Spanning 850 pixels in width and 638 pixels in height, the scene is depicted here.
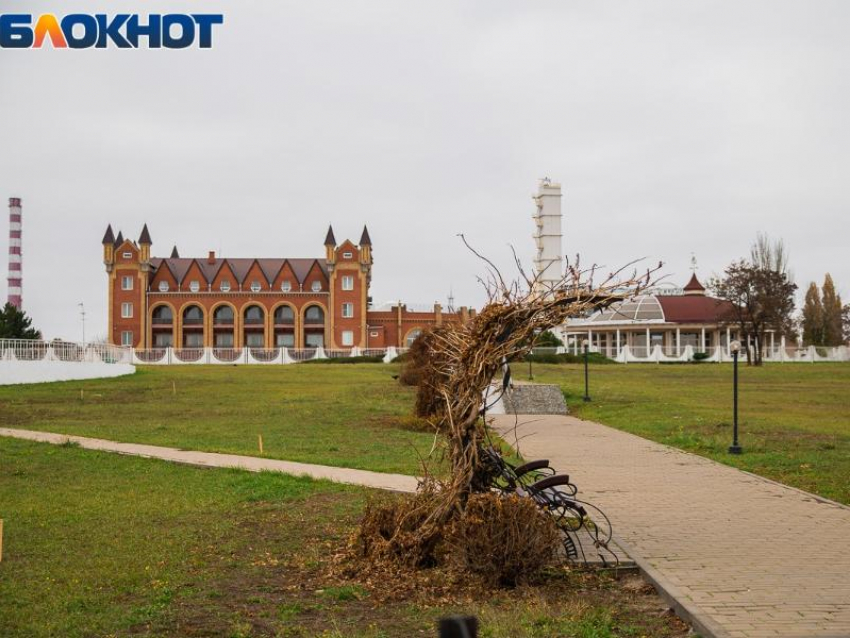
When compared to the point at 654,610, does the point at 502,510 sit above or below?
above

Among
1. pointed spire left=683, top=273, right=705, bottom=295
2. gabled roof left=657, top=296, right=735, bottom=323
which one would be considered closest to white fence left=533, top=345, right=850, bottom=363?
gabled roof left=657, top=296, right=735, bottom=323

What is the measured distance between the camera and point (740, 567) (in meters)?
7.75

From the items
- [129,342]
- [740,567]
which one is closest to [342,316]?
[129,342]

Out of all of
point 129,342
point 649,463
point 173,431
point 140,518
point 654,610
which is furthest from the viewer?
point 129,342

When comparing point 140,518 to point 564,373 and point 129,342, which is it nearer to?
point 564,373

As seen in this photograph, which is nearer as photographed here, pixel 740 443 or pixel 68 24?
pixel 740 443

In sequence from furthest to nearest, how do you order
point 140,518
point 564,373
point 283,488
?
point 564,373 → point 283,488 → point 140,518

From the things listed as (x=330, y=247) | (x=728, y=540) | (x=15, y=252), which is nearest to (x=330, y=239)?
(x=330, y=247)

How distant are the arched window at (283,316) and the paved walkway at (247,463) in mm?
66877

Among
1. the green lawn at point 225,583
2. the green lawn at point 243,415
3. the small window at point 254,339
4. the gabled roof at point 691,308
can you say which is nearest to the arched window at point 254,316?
the small window at point 254,339

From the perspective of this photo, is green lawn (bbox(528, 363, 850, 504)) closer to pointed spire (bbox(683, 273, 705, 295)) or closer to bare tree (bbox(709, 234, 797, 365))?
bare tree (bbox(709, 234, 797, 365))

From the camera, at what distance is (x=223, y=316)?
85.2 m

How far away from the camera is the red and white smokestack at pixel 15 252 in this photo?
7925 cm

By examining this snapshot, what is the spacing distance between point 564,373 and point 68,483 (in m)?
35.9
